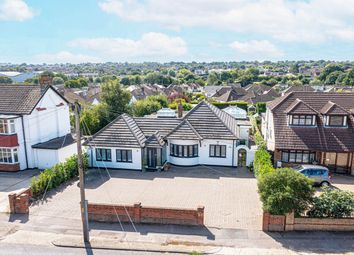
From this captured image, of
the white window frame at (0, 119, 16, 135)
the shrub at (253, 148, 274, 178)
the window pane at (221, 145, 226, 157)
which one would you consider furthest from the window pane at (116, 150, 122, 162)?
the shrub at (253, 148, 274, 178)

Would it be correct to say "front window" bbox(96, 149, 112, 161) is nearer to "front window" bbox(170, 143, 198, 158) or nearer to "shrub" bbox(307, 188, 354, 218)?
"front window" bbox(170, 143, 198, 158)

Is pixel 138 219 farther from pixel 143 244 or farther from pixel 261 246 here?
pixel 261 246

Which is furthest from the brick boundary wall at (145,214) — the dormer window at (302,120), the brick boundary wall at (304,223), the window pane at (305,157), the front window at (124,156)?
the dormer window at (302,120)

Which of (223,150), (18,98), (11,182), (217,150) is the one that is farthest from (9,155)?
(223,150)

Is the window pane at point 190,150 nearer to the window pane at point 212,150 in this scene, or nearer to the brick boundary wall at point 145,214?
the window pane at point 212,150

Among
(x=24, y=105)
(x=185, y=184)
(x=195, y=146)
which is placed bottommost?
(x=185, y=184)

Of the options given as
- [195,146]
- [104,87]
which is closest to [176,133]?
[195,146]
